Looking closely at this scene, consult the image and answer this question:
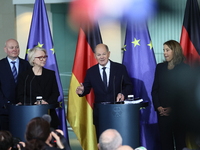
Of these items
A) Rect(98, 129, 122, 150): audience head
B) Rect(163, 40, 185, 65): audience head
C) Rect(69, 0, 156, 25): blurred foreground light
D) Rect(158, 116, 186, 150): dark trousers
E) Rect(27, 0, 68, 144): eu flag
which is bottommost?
Rect(158, 116, 186, 150): dark trousers

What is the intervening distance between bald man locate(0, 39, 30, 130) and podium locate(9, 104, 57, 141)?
61 cm

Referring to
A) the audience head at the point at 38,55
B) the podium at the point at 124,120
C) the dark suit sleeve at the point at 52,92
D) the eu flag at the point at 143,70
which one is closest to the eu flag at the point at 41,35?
the dark suit sleeve at the point at 52,92

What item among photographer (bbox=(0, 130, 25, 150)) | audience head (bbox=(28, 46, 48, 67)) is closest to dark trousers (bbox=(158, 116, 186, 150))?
audience head (bbox=(28, 46, 48, 67))

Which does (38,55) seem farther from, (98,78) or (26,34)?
(26,34)

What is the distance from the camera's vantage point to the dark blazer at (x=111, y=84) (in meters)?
5.43

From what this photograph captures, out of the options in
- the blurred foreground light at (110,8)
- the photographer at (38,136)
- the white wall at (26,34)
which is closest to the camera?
the photographer at (38,136)

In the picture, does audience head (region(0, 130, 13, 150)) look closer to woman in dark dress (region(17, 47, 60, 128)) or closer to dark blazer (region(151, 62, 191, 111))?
woman in dark dress (region(17, 47, 60, 128))

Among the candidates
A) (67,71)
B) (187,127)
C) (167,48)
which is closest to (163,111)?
(187,127)

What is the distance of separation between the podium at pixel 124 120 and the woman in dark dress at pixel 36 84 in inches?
31.0

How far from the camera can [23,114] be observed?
16.1 feet

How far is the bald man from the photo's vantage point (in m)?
5.58

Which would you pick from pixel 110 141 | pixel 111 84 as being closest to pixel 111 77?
pixel 111 84

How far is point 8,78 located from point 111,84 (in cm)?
128

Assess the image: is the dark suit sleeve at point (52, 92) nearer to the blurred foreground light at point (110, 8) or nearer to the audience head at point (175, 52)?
the audience head at point (175, 52)
